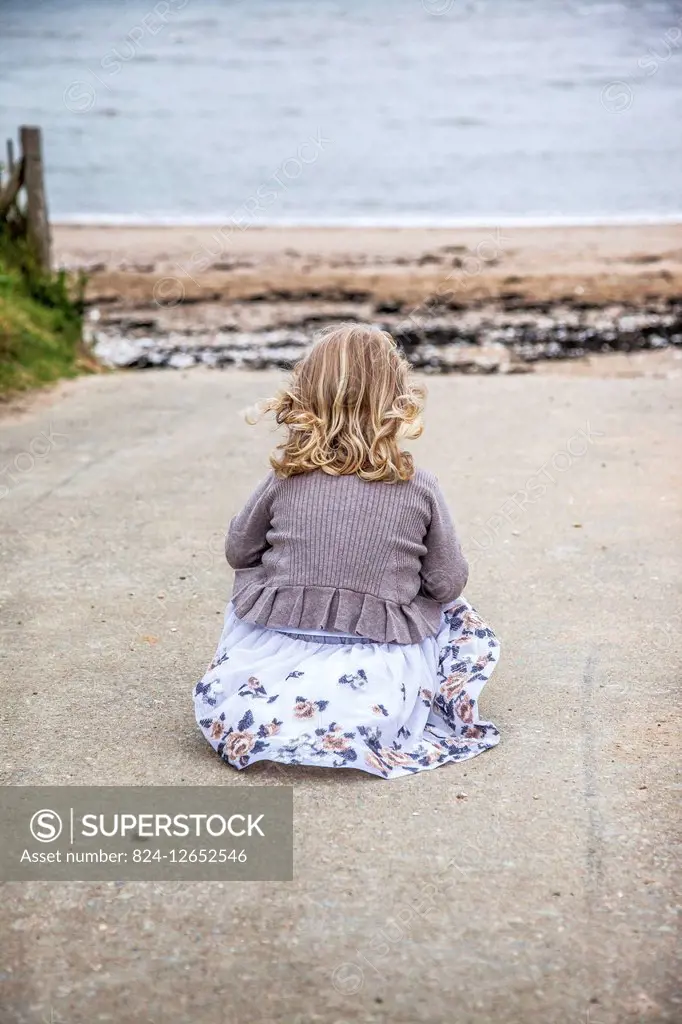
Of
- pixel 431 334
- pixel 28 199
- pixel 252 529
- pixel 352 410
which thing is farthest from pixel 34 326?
pixel 352 410

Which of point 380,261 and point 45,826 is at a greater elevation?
point 45,826

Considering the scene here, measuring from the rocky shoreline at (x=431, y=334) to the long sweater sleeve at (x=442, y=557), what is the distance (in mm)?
7690

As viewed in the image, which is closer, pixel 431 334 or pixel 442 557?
pixel 442 557

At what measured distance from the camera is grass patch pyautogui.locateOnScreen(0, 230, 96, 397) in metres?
8.67

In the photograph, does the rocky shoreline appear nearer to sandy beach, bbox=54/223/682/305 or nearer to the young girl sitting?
sandy beach, bbox=54/223/682/305

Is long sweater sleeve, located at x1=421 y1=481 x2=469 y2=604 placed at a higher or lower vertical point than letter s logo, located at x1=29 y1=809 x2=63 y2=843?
higher

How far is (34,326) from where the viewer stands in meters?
9.50

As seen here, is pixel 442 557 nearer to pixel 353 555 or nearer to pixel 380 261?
pixel 353 555

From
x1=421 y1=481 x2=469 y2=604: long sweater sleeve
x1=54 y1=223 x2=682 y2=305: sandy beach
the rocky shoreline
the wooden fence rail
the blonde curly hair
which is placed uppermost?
the blonde curly hair

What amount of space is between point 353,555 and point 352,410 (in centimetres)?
39
